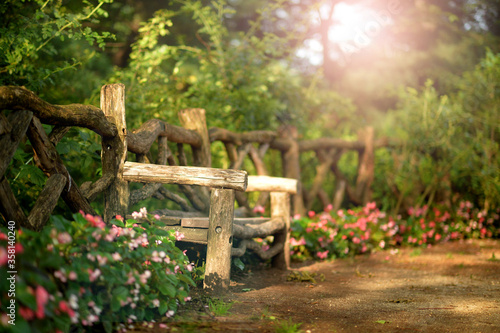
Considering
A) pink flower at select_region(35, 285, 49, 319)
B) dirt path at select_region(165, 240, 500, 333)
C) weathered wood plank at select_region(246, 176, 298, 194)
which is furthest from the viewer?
weathered wood plank at select_region(246, 176, 298, 194)

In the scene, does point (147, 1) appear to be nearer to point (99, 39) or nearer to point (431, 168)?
point (99, 39)

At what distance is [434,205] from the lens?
28.8 feet

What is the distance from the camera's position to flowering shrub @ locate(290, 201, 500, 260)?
6.19 meters

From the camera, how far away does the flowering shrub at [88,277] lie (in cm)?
191

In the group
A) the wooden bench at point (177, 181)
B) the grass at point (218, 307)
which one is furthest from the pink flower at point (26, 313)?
the wooden bench at point (177, 181)

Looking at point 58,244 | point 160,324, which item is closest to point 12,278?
point 58,244

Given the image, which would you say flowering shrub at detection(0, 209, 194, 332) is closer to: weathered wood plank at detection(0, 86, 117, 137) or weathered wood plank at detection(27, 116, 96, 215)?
weathered wood plank at detection(27, 116, 96, 215)

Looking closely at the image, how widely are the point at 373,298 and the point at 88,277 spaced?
8.53 ft

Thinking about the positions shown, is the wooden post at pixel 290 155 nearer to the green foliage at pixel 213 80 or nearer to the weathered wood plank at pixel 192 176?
the green foliage at pixel 213 80

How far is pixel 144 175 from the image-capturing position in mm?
3727

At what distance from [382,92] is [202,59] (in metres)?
10.3

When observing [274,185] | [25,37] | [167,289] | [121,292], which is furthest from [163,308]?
[274,185]

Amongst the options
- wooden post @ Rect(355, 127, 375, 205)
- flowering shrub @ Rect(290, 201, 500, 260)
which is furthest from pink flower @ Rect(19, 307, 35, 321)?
wooden post @ Rect(355, 127, 375, 205)

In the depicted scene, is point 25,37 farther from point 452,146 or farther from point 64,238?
point 452,146
